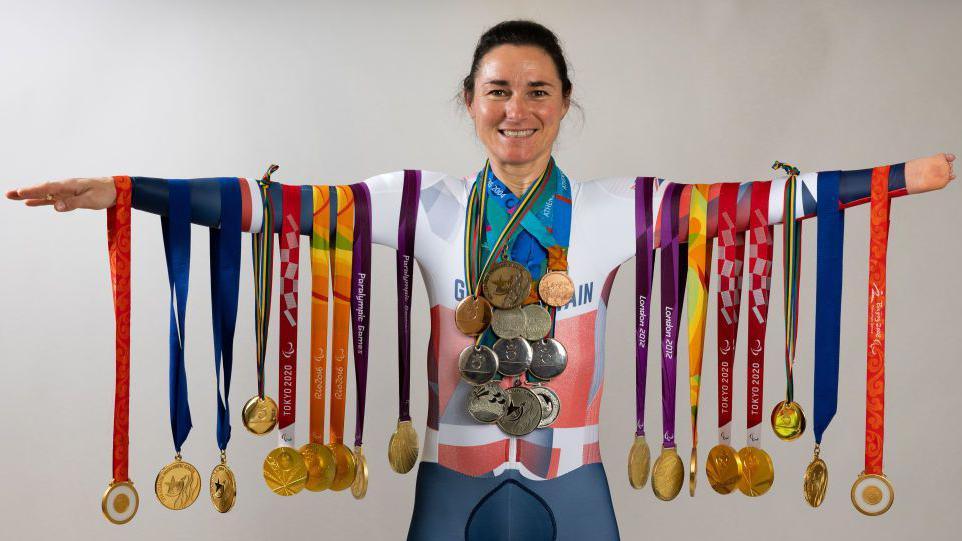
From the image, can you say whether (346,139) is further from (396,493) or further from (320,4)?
(396,493)

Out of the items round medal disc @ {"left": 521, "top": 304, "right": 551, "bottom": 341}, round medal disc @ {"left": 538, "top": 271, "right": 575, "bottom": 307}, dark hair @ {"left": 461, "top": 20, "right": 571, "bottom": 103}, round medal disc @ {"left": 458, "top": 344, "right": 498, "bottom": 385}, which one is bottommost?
round medal disc @ {"left": 458, "top": 344, "right": 498, "bottom": 385}

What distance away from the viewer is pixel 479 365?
2633 millimetres

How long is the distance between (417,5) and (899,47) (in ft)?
5.40

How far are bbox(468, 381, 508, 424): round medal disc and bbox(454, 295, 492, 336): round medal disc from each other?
0.13 meters

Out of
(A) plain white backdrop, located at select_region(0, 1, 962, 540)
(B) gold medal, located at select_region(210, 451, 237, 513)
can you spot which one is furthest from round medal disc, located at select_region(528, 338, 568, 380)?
(A) plain white backdrop, located at select_region(0, 1, 962, 540)

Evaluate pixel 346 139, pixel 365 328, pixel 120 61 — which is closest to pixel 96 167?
pixel 120 61

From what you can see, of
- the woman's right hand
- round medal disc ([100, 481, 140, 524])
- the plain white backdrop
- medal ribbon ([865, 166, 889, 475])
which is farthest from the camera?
the plain white backdrop

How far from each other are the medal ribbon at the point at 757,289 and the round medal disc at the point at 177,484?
1.34 meters

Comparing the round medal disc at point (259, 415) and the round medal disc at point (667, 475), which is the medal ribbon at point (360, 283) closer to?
the round medal disc at point (259, 415)

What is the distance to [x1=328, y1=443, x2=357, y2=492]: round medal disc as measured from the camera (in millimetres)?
2754

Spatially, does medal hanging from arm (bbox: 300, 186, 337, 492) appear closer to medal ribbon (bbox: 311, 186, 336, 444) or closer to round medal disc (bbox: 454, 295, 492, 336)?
medal ribbon (bbox: 311, 186, 336, 444)

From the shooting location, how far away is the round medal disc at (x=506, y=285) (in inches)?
104

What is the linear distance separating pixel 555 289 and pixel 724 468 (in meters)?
0.61

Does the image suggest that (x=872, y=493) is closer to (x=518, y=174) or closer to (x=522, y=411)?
(x=522, y=411)
